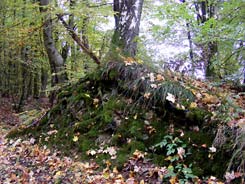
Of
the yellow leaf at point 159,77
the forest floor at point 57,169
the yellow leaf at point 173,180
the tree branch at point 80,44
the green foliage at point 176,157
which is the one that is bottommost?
the forest floor at point 57,169

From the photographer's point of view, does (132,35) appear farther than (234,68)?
No

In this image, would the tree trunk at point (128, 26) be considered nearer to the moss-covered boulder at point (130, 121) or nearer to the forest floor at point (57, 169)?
the moss-covered boulder at point (130, 121)

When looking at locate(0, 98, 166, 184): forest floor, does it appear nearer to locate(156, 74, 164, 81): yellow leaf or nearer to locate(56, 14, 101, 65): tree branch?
locate(156, 74, 164, 81): yellow leaf

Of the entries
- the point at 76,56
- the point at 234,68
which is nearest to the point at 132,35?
the point at 234,68

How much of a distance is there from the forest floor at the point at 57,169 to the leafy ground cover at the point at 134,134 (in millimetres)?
13

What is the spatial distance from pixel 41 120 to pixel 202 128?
10.9ft

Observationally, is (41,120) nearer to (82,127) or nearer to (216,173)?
(82,127)

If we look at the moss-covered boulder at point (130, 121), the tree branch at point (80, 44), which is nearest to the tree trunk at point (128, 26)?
the moss-covered boulder at point (130, 121)

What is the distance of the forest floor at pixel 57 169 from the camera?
11.5 feet

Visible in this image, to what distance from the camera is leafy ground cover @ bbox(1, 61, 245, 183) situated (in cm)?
344

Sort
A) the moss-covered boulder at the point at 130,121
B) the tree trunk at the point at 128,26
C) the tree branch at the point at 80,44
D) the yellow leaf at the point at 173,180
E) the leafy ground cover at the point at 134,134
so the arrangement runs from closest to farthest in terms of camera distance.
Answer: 1. the yellow leaf at the point at 173,180
2. the leafy ground cover at the point at 134,134
3. the moss-covered boulder at the point at 130,121
4. the tree trunk at the point at 128,26
5. the tree branch at the point at 80,44

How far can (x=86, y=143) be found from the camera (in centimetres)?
446

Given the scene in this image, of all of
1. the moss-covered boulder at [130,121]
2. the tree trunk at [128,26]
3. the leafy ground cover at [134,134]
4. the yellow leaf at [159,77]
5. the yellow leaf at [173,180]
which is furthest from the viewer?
the tree trunk at [128,26]

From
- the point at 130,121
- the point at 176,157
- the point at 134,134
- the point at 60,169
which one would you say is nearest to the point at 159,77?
the point at 130,121
